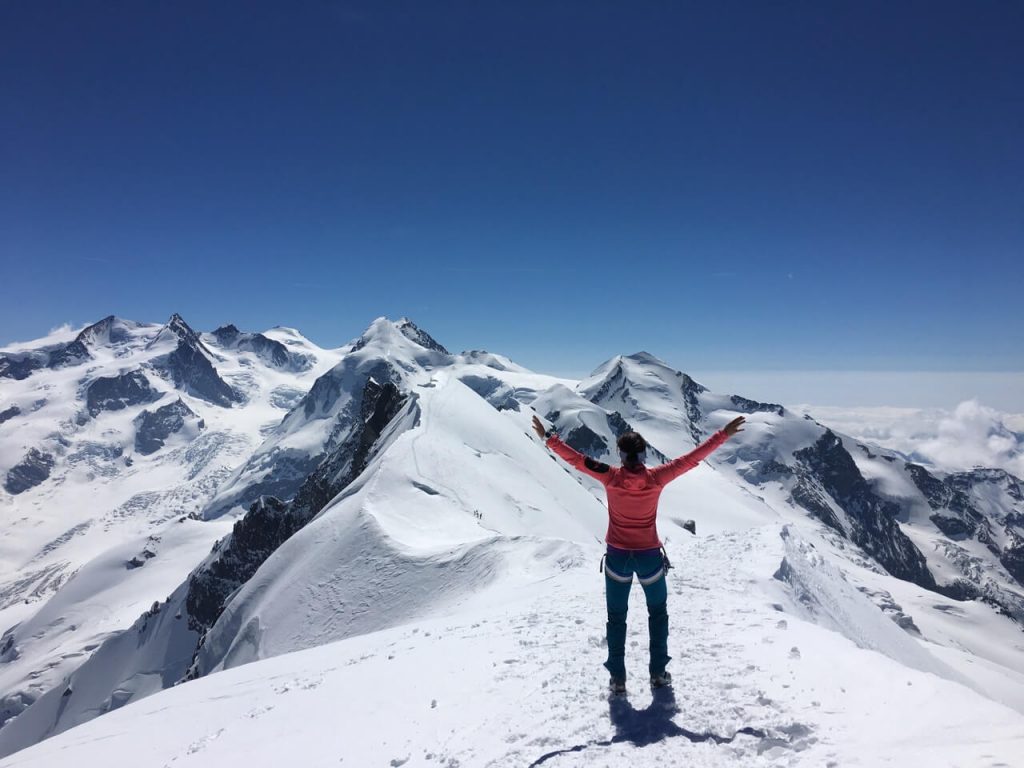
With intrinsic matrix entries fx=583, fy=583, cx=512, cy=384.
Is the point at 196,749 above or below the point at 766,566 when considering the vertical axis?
below

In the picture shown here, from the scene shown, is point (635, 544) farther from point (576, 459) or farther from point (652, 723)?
point (652, 723)

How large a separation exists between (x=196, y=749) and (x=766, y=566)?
1220 centimetres

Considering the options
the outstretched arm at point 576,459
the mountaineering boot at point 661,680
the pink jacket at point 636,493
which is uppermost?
the outstretched arm at point 576,459

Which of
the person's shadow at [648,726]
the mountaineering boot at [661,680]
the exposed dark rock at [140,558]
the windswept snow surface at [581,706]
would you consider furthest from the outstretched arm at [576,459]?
the exposed dark rock at [140,558]

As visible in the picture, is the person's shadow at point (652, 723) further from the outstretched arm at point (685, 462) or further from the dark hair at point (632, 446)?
the dark hair at point (632, 446)

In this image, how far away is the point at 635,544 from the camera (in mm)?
7461

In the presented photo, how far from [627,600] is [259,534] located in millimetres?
95247

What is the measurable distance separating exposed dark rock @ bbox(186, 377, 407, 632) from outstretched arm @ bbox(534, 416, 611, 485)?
7840cm

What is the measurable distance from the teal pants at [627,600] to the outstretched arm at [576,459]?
1037mm

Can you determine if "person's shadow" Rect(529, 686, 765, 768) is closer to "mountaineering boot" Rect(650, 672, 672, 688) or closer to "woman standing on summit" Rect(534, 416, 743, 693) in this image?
"mountaineering boot" Rect(650, 672, 672, 688)

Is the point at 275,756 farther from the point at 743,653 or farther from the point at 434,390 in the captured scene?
the point at 434,390

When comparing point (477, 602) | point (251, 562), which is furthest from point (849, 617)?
point (251, 562)

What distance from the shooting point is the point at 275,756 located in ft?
26.5

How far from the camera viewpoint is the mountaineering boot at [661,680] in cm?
759
